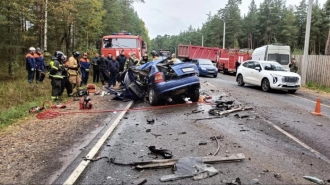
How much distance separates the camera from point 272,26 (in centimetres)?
6450

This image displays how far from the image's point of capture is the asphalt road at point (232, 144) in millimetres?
4035

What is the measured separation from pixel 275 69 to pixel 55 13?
55.2ft

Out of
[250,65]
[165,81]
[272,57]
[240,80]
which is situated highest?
[272,57]

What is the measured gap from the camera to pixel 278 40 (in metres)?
64.0

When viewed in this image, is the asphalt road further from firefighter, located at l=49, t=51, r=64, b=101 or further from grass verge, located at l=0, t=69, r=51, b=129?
Answer: firefighter, located at l=49, t=51, r=64, b=101

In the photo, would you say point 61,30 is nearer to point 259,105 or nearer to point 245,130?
point 259,105

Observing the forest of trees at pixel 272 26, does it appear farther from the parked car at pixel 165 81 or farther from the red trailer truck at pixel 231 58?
the parked car at pixel 165 81

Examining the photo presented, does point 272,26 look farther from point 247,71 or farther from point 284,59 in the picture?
point 247,71

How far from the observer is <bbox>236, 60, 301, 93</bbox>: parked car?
14273 mm

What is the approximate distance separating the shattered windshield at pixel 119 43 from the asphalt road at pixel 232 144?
10.2 m

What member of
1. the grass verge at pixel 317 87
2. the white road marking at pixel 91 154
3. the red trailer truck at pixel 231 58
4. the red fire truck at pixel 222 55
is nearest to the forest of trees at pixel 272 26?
the red fire truck at pixel 222 55

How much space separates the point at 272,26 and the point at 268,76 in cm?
5470

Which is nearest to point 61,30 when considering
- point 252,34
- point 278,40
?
point 278,40

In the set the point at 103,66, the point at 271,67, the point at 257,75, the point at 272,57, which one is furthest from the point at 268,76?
the point at 103,66
